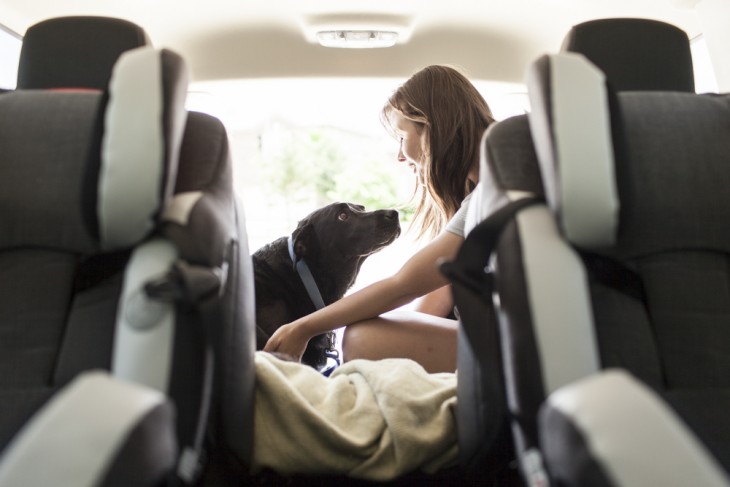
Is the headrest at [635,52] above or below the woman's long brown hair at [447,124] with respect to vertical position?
above

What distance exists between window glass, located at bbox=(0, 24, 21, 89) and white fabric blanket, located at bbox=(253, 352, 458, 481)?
1667 mm

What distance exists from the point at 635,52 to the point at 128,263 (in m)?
1.32

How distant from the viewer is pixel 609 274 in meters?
1.27

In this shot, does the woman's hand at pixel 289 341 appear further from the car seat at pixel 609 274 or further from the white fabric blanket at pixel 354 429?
the car seat at pixel 609 274

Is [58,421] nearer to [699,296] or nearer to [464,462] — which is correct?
[464,462]

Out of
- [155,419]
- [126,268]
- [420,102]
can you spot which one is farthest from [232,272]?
[420,102]

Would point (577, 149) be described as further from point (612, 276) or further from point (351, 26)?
point (351, 26)

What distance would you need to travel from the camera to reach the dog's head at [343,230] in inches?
120

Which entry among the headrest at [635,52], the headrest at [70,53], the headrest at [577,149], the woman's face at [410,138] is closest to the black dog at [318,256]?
the woman's face at [410,138]

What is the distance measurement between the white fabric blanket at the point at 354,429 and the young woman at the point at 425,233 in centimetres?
43

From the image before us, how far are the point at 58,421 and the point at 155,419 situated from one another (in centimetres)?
12

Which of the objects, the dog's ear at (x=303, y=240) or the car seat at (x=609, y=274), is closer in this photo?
the car seat at (x=609, y=274)

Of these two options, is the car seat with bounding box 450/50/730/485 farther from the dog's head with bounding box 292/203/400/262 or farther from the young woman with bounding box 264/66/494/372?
the dog's head with bounding box 292/203/400/262

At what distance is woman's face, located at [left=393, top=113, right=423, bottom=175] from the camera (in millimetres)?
2379
